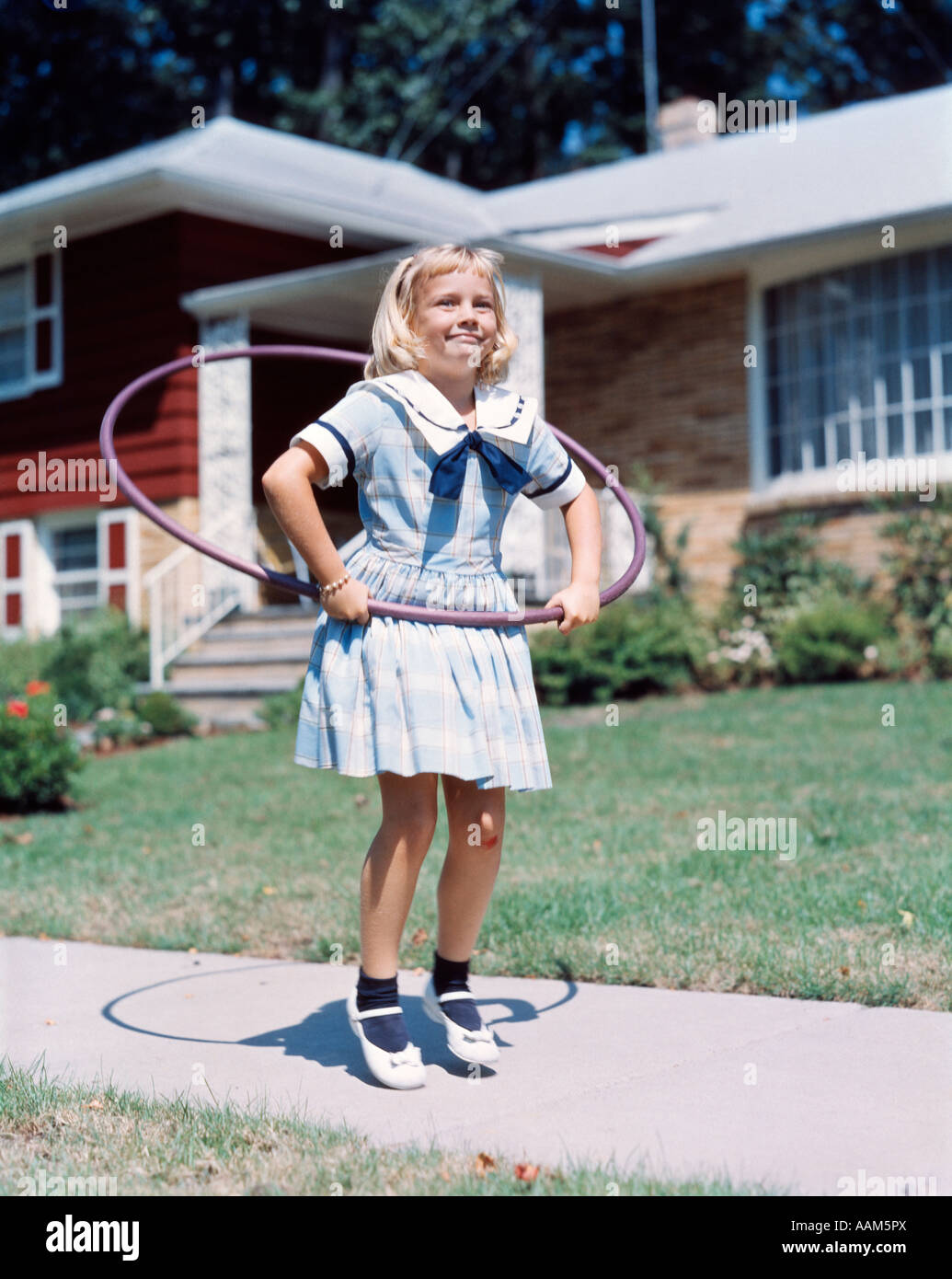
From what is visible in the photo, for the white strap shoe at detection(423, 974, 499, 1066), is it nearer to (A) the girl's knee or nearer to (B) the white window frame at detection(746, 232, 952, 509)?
(A) the girl's knee

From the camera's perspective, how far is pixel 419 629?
3.37 m

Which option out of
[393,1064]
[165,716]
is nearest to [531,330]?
[165,716]

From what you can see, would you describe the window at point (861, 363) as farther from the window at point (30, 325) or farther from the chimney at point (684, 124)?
the window at point (30, 325)

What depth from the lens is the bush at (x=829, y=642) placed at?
1103 centimetres

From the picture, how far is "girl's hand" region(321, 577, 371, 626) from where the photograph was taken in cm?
327

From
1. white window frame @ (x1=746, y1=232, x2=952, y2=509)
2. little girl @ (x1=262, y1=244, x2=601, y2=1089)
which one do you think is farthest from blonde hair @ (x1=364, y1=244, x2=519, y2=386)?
white window frame @ (x1=746, y1=232, x2=952, y2=509)

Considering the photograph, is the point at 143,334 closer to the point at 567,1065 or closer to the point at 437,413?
the point at 437,413

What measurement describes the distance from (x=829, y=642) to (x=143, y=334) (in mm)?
7445

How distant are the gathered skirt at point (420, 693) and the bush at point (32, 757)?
492cm

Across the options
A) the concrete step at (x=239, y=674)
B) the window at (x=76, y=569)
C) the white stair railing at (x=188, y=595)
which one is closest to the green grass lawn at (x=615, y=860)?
the concrete step at (x=239, y=674)

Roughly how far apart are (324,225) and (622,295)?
3092 mm

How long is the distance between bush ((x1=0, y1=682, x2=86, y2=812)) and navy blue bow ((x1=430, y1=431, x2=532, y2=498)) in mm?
5128

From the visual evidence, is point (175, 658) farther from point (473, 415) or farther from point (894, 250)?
point (473, 415)
